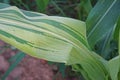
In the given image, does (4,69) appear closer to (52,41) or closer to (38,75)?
(38,75)

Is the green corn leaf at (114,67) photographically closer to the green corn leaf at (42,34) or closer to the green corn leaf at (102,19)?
the green corn leaf at (42,34)

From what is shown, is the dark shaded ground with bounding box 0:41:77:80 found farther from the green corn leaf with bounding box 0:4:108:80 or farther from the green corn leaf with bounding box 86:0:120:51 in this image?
the green corn leaf with bounding box 0:4:108:80

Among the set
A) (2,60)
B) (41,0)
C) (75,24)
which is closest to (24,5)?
(2,60)

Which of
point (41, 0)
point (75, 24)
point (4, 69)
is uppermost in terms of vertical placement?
point (75, 24)

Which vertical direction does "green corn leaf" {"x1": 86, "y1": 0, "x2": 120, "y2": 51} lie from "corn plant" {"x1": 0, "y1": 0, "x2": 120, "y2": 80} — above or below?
below

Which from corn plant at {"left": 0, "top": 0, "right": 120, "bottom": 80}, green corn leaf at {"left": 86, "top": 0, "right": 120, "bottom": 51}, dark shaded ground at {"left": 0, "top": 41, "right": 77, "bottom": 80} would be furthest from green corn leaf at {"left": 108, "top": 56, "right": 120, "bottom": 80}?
dark shaded ground at {"left": 0, "top": 41, "right": 77, "bottom": 80}

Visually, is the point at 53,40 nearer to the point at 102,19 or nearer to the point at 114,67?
the point at 114,67
